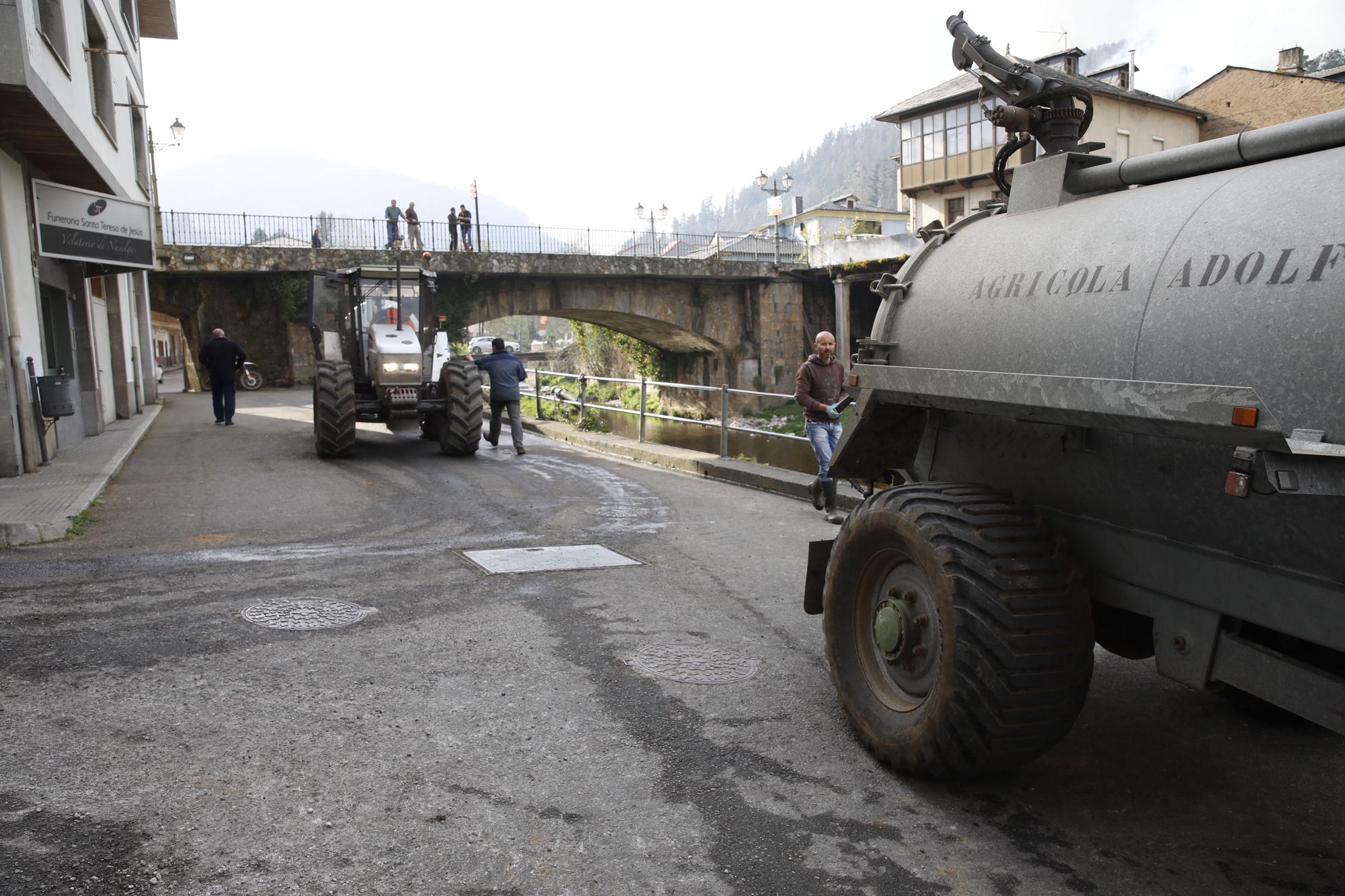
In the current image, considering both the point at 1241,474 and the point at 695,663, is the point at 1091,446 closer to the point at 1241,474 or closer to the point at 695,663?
the point at 1241,474

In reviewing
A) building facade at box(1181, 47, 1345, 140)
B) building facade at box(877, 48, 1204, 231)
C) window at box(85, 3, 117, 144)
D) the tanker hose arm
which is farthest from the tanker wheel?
building facade at box(1181, 47, 1345, 140)

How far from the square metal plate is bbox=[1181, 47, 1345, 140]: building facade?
38.0 meters

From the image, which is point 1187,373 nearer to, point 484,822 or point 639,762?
point 639,762

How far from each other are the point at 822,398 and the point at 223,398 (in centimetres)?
1235

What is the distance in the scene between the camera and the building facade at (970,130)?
38.7 metres

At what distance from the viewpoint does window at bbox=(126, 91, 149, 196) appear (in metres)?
22.5

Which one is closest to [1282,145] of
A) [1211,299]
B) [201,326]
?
[1211,299]

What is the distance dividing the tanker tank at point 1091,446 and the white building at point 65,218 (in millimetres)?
9708

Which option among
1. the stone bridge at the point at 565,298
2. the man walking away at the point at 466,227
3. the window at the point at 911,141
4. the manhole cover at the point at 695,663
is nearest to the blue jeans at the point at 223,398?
the stone bridge at the point at 565,298

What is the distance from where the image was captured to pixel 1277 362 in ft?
8.41

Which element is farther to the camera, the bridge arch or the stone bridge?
the bridge arch

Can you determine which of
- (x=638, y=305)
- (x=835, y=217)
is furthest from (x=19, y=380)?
(x=835, y=217)

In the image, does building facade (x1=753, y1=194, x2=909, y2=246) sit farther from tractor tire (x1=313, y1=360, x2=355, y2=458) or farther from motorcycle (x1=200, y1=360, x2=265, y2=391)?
tractor tire (x1=313, y1=360, x2=355, y2=458)

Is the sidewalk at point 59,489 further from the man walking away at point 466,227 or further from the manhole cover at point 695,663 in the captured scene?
the man walking away at point 466,227
